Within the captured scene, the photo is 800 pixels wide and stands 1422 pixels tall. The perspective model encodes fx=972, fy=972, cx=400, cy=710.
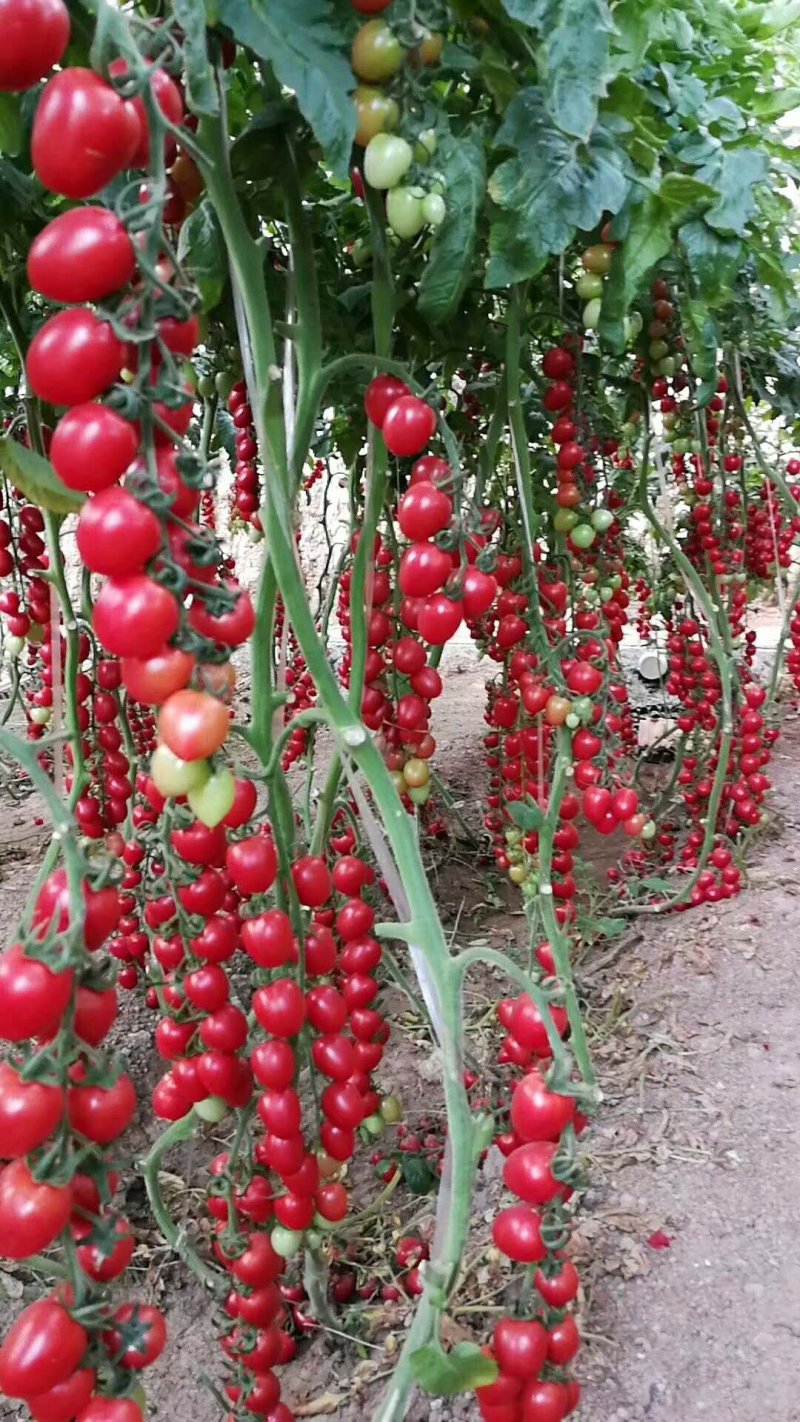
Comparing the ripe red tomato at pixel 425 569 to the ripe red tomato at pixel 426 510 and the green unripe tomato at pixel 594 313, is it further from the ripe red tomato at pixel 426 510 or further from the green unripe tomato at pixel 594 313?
the green unripe tomato at pixel 594 313

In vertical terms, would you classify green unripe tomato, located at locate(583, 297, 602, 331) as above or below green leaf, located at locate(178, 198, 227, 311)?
below

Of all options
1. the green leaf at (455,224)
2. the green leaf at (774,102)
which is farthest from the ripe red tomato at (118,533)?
the green leaf at (774,102)

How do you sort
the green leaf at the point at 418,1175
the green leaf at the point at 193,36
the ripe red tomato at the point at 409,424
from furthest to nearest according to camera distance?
the green leaf at the point at 418,1175
the ripe red tomato at the point at 409,424
the green leaf at the point at 193,36

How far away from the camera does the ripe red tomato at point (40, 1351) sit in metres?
0.45

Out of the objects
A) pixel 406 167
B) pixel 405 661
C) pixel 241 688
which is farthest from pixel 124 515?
pixel 241 688

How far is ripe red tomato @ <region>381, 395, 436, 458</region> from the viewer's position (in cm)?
73

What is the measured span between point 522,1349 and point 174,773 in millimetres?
491

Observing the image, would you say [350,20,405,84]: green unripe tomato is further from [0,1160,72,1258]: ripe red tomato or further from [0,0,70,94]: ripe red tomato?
[0,1160,72,1258]: ripe red tomato

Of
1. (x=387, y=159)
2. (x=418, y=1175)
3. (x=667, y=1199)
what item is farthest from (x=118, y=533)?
(x=418, y=1175)

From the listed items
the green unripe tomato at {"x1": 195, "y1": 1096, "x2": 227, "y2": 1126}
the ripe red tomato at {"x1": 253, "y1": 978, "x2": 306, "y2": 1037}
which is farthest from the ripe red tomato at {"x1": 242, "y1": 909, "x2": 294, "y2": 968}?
the green unripe tomato at {"x1": 195, "y1": 1096, "x2": 227, "y2": 1126}

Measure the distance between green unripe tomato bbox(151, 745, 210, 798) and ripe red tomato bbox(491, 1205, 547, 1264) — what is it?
1.27 feet

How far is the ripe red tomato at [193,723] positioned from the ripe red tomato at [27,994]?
0.12 metres

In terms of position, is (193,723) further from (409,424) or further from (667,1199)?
(667,1199)

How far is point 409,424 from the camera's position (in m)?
0.73
